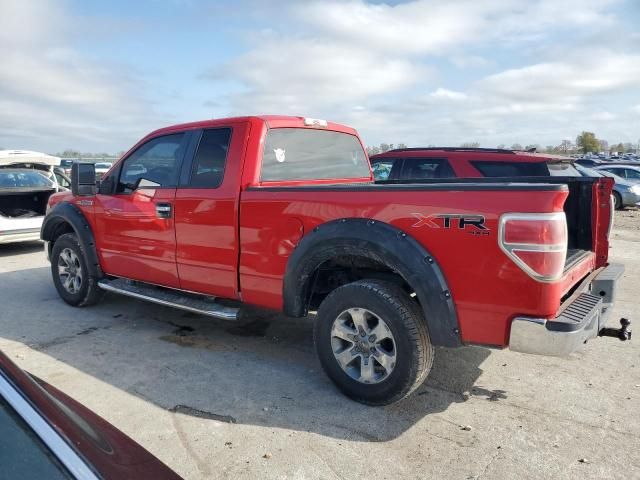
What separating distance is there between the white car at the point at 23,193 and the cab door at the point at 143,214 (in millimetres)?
4278

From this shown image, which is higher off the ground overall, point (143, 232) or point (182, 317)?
point (143, 232)

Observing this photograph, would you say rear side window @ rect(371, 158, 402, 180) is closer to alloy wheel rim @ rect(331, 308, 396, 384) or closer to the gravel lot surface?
the gravel lot surface

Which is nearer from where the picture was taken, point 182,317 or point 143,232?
point 143,232

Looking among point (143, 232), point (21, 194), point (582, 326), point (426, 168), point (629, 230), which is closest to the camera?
point (582, 326)

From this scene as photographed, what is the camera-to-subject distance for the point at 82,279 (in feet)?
18.8

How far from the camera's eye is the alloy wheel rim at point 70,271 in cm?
581

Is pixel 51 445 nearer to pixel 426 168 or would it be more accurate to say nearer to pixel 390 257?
pixel 390 257

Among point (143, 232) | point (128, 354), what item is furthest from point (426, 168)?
point (128, 354)

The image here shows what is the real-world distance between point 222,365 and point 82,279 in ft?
7.78

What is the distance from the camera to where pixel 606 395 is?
373 cm

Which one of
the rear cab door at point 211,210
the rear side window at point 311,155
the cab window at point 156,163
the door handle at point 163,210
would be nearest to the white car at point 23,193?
the cab window at point 156,163

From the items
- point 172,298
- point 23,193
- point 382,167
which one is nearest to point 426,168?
point 382,167

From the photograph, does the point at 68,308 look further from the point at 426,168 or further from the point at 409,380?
the point at 426,168

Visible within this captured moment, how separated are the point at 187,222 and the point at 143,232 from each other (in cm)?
70
